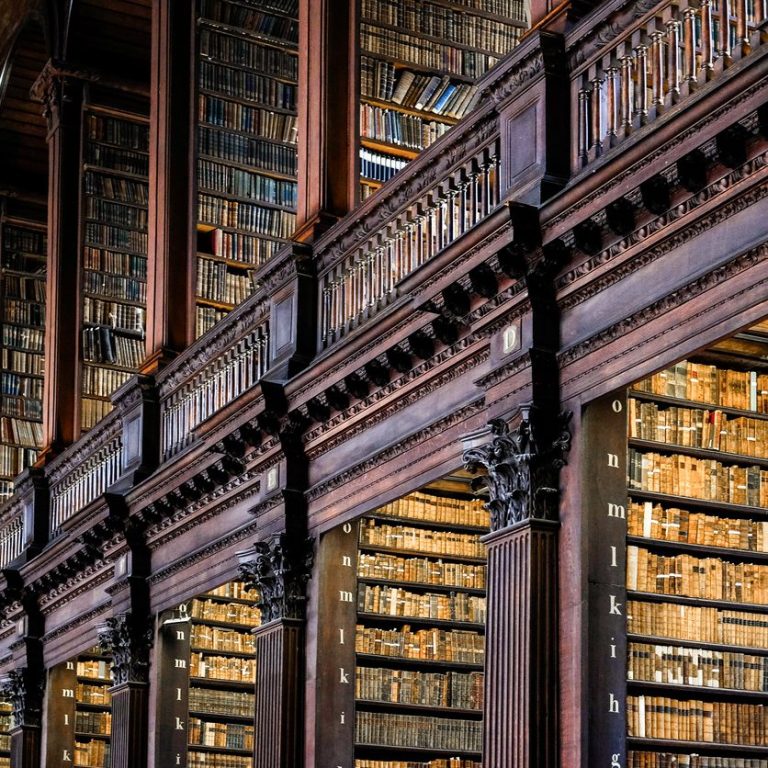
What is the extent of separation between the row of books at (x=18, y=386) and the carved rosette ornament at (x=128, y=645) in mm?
5253

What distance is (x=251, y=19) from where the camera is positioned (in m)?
11.9

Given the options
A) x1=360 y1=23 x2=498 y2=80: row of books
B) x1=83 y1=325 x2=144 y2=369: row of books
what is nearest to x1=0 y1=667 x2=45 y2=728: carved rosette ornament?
x1=83 y1=325 x2=144 y2=369: row of books

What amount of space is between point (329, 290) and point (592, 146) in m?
2.35

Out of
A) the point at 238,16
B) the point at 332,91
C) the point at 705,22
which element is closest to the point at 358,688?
the point at 332,91

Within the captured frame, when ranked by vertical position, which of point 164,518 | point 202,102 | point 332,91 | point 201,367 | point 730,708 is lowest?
point 730,708

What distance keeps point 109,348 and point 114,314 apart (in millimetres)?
262

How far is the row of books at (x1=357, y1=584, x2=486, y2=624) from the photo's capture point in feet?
28.6

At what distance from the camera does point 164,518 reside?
10.5 metres

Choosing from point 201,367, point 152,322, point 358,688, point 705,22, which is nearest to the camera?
point 705,22

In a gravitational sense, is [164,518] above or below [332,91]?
below

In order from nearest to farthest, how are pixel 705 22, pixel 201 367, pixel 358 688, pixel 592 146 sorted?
pixel 705 22
pixel 592 146
pixel 358 688
pixel 201 367

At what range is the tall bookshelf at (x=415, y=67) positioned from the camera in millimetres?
9953

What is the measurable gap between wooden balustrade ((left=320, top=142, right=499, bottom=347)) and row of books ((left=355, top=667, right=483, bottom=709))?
161cm

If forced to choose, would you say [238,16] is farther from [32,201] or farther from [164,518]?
[32,201]
